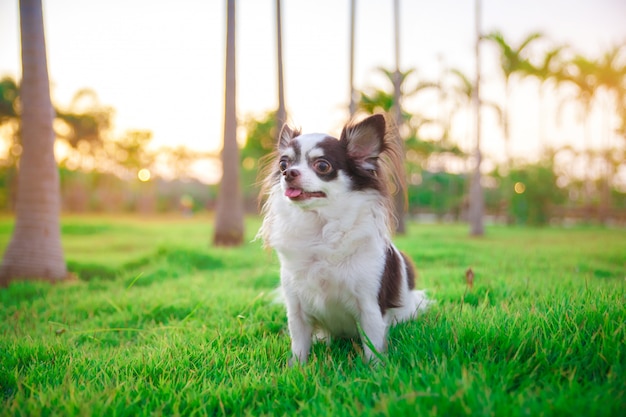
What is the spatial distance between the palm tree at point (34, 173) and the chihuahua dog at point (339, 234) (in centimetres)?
492

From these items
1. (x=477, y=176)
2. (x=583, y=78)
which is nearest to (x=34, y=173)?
(x=477, y=176)

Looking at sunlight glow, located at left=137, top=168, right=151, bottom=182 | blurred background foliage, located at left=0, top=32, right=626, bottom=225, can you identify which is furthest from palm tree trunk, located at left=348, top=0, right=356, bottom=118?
sunlight glow, located at left=137, top=168, right=151, bottom=182

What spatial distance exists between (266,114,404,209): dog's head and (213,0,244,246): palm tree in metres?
7.27

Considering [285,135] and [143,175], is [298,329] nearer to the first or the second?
[285,135]

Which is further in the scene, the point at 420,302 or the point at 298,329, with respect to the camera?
the point at 420,302

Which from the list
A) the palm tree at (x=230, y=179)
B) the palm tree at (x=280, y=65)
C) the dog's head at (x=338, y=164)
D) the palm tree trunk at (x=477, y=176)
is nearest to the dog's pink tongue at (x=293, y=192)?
the dog's head at (x=338, y=164)

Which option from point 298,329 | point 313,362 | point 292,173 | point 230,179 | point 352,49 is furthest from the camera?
point 352,49

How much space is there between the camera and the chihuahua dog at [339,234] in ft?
8.56

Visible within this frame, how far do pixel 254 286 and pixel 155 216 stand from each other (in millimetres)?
27287

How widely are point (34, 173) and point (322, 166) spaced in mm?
5412

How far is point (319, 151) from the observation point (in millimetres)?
2680

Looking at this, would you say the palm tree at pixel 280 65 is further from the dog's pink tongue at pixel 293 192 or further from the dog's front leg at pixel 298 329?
the dog's front leg at pixel 298 329

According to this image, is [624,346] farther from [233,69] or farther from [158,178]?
[158,178]

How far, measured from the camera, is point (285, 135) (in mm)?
3221
